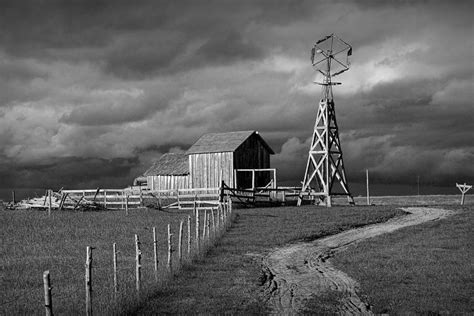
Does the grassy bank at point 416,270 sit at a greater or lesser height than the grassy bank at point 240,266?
lesser

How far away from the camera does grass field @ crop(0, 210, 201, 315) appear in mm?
14461

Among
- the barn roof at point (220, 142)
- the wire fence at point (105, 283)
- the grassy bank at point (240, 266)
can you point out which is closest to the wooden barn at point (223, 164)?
the barn roof at point (220, 142)

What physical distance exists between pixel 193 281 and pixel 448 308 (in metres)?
6.88

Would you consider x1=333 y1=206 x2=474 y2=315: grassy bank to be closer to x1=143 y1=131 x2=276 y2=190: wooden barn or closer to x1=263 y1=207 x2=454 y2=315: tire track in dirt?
x1=263 y1=207 x2=454 y2=315: tire track in dirt

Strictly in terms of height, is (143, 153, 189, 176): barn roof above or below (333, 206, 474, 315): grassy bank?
above

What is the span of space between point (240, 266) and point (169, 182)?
4102cm

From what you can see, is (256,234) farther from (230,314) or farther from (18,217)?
(18,217)

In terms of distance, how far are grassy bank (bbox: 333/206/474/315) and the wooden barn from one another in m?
24.9

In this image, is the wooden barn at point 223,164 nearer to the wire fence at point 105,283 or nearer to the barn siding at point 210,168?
the barn siding at point 210,168

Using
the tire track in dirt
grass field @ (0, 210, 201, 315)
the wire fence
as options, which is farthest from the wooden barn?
the wire fence

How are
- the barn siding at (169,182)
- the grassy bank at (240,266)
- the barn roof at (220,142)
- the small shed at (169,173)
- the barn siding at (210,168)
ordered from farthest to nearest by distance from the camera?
the small shed at (169,173) < the barn siding at (169,182) < the barn roof at (220,142) < the barn siding at (210,168) < the grassy bank at (240,266)

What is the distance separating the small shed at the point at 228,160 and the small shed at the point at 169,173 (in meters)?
2.75

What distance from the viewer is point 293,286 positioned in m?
A: 16.0

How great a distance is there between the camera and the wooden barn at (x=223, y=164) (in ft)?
178
